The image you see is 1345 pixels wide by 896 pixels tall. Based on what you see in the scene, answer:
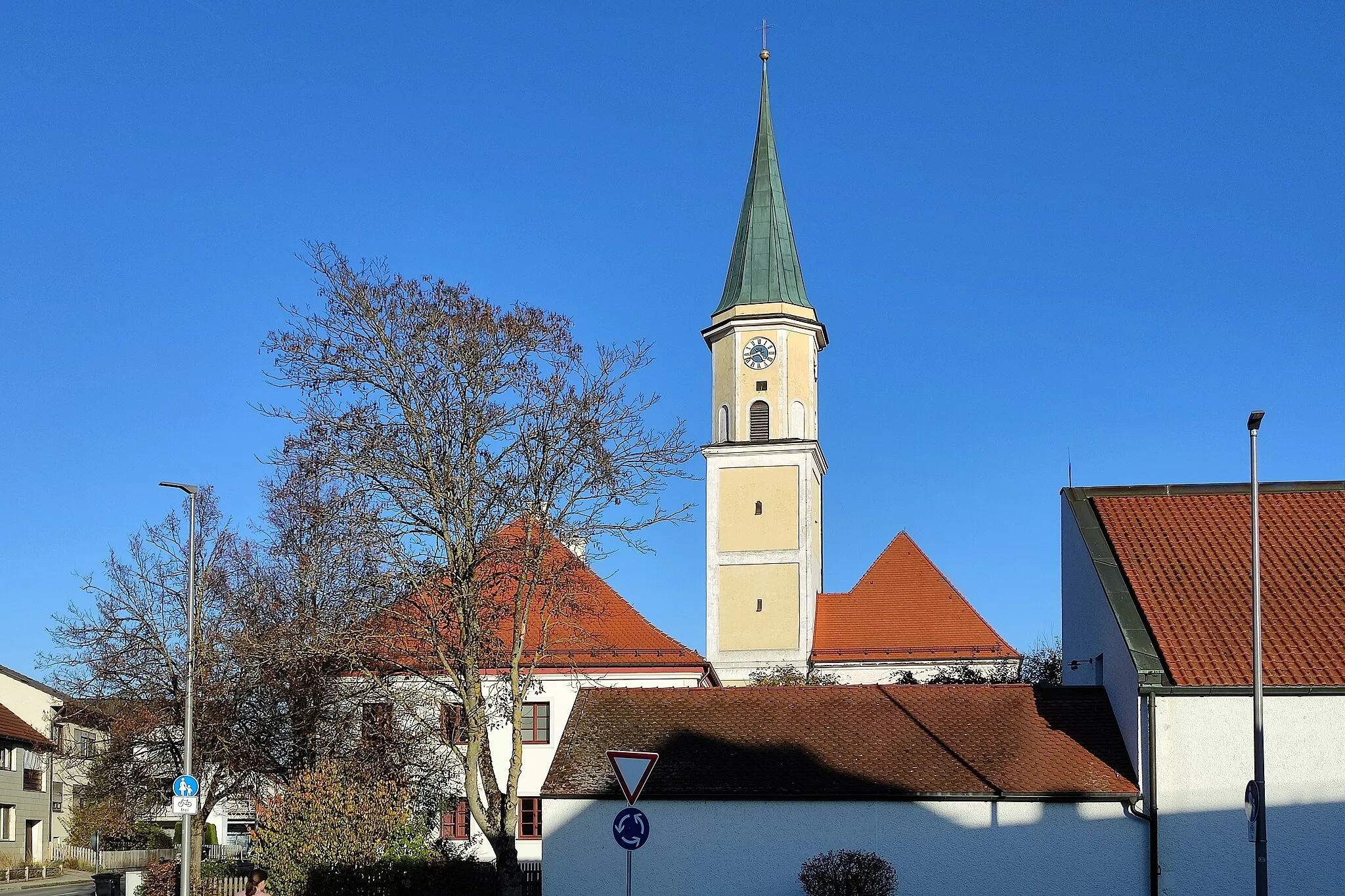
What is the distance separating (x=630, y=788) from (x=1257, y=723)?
907 centimetres

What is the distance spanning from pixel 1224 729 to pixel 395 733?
2007 cm

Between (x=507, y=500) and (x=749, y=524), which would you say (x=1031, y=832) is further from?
(x=749, y=524)

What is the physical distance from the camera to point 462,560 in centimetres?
2561

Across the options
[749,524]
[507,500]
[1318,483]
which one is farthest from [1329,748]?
[749,524]

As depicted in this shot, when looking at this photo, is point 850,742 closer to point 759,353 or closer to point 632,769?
point 632,769

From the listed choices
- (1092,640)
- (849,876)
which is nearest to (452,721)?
(849,876)

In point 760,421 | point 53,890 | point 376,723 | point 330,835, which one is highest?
point 760,421

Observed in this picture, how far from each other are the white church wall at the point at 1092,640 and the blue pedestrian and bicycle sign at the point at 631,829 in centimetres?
1025

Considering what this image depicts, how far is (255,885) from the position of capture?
28016mm

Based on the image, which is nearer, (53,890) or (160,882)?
(160,882)

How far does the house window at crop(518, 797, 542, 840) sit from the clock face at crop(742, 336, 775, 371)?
2338cm

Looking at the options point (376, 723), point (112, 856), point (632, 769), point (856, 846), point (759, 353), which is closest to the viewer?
point (632, 769)

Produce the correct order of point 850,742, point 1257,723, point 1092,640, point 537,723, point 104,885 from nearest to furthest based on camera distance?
point 1257,723, point 850,742, point 1092,640, point 104,885, point 537,723

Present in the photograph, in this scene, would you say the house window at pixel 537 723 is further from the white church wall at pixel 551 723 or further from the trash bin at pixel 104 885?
the trash bin at pixel 104 885
